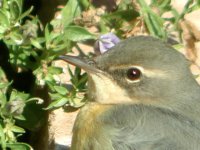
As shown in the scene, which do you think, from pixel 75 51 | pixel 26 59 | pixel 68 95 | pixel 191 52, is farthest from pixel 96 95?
pixel 191 52

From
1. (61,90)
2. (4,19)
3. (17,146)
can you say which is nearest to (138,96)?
(61,90)

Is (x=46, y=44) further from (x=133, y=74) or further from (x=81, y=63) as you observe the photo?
(x=133, y=74)

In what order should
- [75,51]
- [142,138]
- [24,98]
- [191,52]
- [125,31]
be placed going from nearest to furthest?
[142,138], [24,98], [125,31], [75,51], [191,52]

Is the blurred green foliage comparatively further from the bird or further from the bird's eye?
the bird's eye

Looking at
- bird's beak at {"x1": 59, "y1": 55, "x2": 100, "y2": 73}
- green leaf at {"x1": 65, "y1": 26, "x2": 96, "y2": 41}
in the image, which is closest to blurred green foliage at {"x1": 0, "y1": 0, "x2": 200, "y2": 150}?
green leaf at {"x1": 65, "y1": 26, "x2": 96, "y2": 41}

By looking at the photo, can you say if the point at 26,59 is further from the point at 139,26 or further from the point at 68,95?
the point at 139,26

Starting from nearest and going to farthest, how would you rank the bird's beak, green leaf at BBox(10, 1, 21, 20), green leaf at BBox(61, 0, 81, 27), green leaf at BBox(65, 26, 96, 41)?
the bird's beak
green leaf at BBox(10, 1, 21, 20)
green leaf at BBox(65, 26, 96, 41)
green leaf at BBox(61, 0, 81, 27)

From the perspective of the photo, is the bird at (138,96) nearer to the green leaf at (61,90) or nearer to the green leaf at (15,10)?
the green leaf at (61,90)

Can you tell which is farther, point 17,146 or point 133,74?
point 17,146
